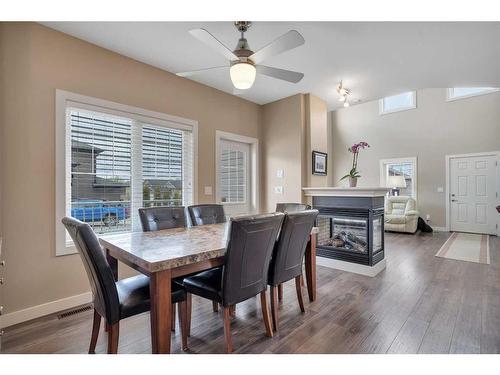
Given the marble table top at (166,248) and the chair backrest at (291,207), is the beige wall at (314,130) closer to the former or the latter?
the chair backrest at (291,207)

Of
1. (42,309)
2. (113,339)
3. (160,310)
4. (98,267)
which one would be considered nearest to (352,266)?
(160,310)

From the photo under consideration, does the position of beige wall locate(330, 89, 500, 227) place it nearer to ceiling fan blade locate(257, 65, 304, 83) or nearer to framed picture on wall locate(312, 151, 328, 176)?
framed picture on wall locate(312, 151, 328, 176)

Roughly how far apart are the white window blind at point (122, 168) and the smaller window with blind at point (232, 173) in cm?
64

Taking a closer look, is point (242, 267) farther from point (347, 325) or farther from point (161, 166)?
point (161, 166)

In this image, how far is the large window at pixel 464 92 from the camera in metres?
5.74

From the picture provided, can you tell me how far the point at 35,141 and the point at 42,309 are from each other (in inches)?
58.4

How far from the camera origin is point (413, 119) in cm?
667

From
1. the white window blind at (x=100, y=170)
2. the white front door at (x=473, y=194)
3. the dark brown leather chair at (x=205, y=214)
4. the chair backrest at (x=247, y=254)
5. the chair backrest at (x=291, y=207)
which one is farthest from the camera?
the white front door at (x=473, y=194)

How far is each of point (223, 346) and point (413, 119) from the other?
7.25m

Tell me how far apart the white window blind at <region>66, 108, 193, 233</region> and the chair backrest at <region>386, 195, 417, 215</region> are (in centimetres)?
544

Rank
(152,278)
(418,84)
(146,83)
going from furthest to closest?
(418,84), (146,83), (152,278)

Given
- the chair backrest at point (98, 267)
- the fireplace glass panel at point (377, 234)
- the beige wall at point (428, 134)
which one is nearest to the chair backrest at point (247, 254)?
the chair backrest at point (98, 267)
